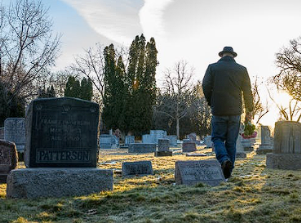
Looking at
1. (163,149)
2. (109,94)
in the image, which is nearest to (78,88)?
(109,94)

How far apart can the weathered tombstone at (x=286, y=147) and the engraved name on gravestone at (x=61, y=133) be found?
5732 mm

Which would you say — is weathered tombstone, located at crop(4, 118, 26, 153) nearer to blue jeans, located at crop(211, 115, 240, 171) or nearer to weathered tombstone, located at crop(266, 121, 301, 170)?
weathered tombstone, located at crop(266, 121, 301, 170)

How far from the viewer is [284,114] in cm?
4541

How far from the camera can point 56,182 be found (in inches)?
220

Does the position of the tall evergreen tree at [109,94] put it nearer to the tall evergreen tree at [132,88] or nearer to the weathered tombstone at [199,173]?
the tall evergreen tree at [132,88]

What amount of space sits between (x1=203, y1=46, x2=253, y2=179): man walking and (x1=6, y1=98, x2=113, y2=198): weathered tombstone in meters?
2.08

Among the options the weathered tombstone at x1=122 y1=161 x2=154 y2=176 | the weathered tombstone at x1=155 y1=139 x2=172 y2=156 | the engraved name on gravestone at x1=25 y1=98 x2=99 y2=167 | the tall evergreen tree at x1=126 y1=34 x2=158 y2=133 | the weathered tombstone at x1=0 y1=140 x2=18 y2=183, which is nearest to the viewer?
the engraved name on gravestone at x1=25 y1=98 x2=99 y2=167

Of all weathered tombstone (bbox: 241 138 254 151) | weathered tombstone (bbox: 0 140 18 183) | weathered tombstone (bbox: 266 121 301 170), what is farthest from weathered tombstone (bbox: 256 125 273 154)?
weathered tombstone (bbox: 0 140 18 183)

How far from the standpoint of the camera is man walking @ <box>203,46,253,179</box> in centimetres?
664

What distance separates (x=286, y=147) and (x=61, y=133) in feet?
21.6

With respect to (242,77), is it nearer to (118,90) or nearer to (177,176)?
(177,176)

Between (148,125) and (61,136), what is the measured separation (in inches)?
1462

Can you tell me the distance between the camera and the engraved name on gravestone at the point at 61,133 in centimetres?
591

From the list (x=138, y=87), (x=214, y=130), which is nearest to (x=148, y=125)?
(x=138, y=87)
